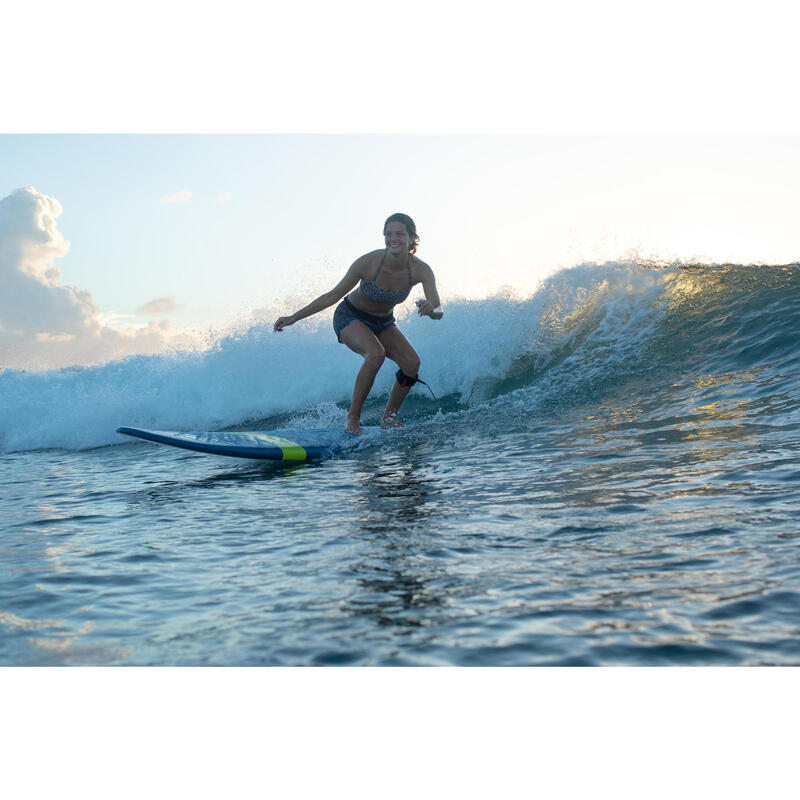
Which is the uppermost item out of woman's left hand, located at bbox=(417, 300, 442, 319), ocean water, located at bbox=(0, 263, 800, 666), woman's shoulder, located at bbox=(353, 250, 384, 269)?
woman's shoulder, located at bbox=(353, 250, 384, 269)

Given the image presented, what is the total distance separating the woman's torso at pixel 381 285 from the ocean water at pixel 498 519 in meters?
1.25

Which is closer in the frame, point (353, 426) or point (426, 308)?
point (426, 308)

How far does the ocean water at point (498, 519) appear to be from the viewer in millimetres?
2469

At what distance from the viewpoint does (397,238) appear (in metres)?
6.34

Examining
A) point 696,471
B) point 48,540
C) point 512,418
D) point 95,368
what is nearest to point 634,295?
point 512,418

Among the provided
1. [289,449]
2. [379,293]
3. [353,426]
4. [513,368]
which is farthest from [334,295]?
[513,368]

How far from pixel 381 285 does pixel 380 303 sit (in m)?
0.21

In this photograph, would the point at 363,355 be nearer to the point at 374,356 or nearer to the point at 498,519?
the point at 374,356

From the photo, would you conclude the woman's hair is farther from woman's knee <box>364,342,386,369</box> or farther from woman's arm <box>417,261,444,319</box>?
woman's knee <box>364,342,386,369</box>

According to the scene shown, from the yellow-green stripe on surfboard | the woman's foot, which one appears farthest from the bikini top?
the yellow-green stripe on surfboard

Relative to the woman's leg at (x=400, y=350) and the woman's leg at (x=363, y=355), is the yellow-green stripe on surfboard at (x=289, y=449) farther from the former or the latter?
the woman's leg at (x=400, y=350)

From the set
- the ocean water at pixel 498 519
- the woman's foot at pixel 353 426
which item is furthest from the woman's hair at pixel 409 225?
the ocean water at pixel 498 519

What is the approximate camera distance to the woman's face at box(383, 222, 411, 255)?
6312 mm

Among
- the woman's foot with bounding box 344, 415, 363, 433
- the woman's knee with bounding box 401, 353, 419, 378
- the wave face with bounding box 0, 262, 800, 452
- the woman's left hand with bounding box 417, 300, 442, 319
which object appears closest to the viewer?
the woman's left hand with bounding box 417, 300, 442, 319
